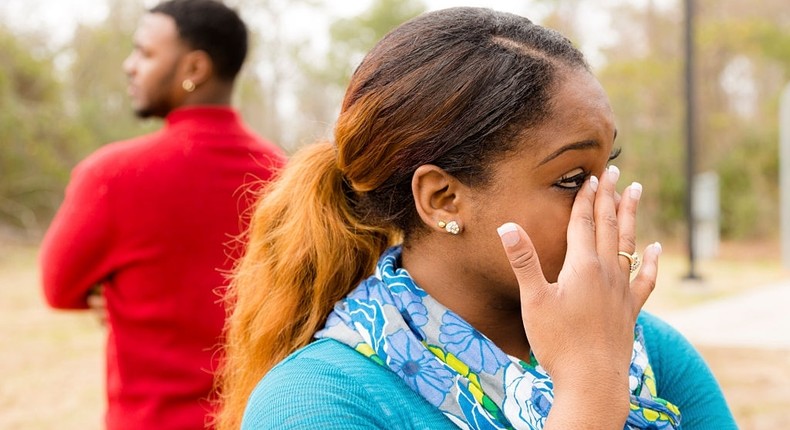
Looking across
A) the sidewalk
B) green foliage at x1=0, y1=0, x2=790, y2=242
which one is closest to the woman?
the sidewalk

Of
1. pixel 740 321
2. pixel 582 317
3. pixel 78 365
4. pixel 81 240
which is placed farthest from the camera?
pixel 740 321

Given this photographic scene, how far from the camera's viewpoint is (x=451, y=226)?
1.43 meters

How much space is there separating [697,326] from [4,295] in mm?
8147

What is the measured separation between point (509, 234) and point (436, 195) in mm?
204

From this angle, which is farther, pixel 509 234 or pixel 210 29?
pixel 210 29

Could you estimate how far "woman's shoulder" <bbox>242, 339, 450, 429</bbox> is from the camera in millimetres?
1275

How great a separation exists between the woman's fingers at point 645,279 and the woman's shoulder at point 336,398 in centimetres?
37

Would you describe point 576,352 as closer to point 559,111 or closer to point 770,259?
point 559,111

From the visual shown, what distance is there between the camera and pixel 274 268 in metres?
1.67

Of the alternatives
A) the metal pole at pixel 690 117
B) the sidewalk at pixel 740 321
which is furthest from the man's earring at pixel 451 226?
the metal pole at pixel 690 117

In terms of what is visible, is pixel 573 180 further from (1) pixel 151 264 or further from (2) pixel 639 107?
(2) pixel 639 107

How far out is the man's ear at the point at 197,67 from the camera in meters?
2.83

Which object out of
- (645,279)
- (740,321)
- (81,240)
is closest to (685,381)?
(645,279)

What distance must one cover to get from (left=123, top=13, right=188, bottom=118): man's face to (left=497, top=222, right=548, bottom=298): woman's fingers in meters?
1.82
